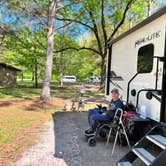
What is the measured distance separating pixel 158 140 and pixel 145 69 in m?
1.96

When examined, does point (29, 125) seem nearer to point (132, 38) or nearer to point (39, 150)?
point (39, 150)

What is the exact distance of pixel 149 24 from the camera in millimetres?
5348

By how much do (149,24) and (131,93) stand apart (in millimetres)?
1723

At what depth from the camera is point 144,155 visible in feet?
12.8

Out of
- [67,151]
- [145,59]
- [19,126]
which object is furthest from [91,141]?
[19,126]

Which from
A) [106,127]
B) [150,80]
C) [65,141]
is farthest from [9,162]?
[150,80]

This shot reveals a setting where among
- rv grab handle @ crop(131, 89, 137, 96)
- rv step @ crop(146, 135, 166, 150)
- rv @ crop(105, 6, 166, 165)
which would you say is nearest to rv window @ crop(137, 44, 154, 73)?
rv @ crop(105, 6, 166, 165)

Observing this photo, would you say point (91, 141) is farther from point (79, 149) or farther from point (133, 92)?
point (133, 92)

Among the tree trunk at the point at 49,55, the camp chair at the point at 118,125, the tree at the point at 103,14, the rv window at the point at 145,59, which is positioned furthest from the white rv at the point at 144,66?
the tree at the point at 103,14

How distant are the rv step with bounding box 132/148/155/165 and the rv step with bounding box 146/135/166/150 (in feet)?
0.65

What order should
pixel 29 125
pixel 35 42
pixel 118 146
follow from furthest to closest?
pixel 35 42, pixel 29 125, pixel 118 146

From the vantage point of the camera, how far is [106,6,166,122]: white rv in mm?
4758

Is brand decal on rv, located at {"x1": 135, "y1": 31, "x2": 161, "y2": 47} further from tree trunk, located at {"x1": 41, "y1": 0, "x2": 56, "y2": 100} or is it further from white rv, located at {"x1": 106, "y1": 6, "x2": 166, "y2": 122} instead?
tree trunk, located at {"x1": 41, "y1": 0, "x2": 56, "y2": 100}

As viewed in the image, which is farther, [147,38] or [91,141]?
[91,141]
